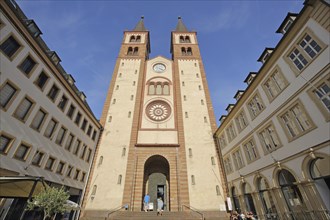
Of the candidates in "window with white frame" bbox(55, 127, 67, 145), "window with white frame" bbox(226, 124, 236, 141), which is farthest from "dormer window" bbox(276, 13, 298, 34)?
"window with white frame" bbox(55, 127, 67, 145)

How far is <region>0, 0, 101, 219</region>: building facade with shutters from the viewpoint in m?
11.6

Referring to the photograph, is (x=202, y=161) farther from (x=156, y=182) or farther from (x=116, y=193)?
(x=116, y=193)

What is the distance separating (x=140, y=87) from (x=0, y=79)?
64.5 ft

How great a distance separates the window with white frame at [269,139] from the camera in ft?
45.4

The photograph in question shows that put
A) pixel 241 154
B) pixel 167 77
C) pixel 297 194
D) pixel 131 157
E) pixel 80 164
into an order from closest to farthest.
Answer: pixel 297 194 < pixel 241 154 < pixel 80 164 < pixel 131 157 < pixel 167 77

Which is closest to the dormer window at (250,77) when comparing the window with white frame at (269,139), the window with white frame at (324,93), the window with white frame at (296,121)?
the window with white frame at (269,139)

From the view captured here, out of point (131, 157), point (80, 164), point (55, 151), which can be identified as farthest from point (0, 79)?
point (131, 157)

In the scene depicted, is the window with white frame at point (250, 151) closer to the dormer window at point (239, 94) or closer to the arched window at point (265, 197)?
the arched window at point (265, 197)

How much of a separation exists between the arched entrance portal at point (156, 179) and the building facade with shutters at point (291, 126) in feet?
35.1

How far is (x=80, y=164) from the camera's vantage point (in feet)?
66.4

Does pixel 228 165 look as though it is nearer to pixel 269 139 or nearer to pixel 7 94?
pixel 269 139

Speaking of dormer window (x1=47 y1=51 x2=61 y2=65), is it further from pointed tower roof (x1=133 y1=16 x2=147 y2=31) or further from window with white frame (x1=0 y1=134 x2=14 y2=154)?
pointed tower roof (x1=133 y1=16 x2=147 y2=31)

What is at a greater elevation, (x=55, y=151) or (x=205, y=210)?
(x=55, y=151)

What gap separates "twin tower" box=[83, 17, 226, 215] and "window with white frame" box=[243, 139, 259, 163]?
5.63m
